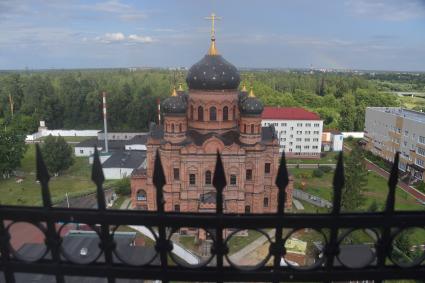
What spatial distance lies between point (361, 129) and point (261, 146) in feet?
132

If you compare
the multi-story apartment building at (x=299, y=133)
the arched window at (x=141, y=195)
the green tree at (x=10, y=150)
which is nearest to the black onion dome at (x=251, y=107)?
the arched window at (x=141, y=195)

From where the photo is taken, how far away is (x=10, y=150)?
3550 cm

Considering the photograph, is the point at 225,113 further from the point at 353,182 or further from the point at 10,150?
the point at 10,150

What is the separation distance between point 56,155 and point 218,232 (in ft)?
114

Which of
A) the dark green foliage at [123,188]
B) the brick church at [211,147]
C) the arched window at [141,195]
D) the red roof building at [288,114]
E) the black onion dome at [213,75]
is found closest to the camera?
the brick church at [211,147]

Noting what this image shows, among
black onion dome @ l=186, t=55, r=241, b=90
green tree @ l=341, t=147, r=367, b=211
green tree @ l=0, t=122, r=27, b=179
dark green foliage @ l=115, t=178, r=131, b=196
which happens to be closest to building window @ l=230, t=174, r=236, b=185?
black onion dome @ l=186, t=55, r=241, b=90

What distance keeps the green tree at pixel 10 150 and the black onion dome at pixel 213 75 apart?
858 inches

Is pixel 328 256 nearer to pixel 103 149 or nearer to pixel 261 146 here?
pixel 261 146

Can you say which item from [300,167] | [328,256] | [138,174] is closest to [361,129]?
[300,167]

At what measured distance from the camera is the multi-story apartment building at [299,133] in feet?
145

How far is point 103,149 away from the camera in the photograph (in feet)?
146

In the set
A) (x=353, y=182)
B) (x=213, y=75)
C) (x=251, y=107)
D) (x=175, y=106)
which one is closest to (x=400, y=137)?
(x=353, y=182)

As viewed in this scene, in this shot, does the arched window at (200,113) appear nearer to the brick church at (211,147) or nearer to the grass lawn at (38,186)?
the brick church at (211,147)

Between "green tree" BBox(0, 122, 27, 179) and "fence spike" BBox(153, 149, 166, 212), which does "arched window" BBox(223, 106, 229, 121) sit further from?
"green tree" BBox(0, 122, 27, 179)
